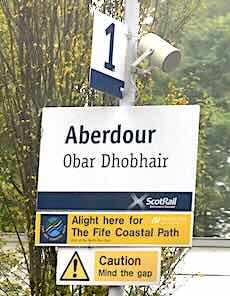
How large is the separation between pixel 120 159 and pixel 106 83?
1.58 ft

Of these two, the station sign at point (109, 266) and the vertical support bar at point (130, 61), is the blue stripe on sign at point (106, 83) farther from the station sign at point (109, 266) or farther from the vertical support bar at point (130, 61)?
the station sign at point (109, 266)

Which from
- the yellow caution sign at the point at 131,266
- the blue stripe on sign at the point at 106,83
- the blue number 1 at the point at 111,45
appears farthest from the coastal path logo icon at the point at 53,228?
the blue number 1 at the point at 111,45

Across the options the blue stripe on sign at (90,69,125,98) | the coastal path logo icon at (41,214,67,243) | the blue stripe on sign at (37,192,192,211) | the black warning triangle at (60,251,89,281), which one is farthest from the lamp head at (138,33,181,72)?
the black warning triangle at (60,251,89,281)

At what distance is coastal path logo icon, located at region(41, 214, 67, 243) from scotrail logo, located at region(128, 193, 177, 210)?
44cm

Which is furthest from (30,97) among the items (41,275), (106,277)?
(106,277)

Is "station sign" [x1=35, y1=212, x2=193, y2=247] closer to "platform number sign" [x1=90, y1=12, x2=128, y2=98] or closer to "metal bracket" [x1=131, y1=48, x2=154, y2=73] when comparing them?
"platform number sign" [x1=90, y1=12, x2=128, y2=98]

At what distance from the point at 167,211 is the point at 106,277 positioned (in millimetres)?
554

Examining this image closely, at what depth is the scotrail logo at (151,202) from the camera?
17.9 ft

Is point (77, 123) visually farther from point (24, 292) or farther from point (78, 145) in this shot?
point (24, 292)

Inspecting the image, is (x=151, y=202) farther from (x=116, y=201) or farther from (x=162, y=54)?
(x=162, y=54)

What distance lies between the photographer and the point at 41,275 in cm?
841

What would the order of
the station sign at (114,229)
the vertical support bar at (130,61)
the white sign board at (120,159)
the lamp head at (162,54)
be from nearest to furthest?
the station sign at (114,229) < the white sign board at (120,159) < the lamp head at (162,54) < the vertical support bar at (130,61)

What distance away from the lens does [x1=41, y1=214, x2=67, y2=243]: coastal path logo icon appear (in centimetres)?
561

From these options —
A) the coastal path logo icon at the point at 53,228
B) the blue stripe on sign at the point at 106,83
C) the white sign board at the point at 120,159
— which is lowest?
the coastal path logo icon at the point at 53,228
